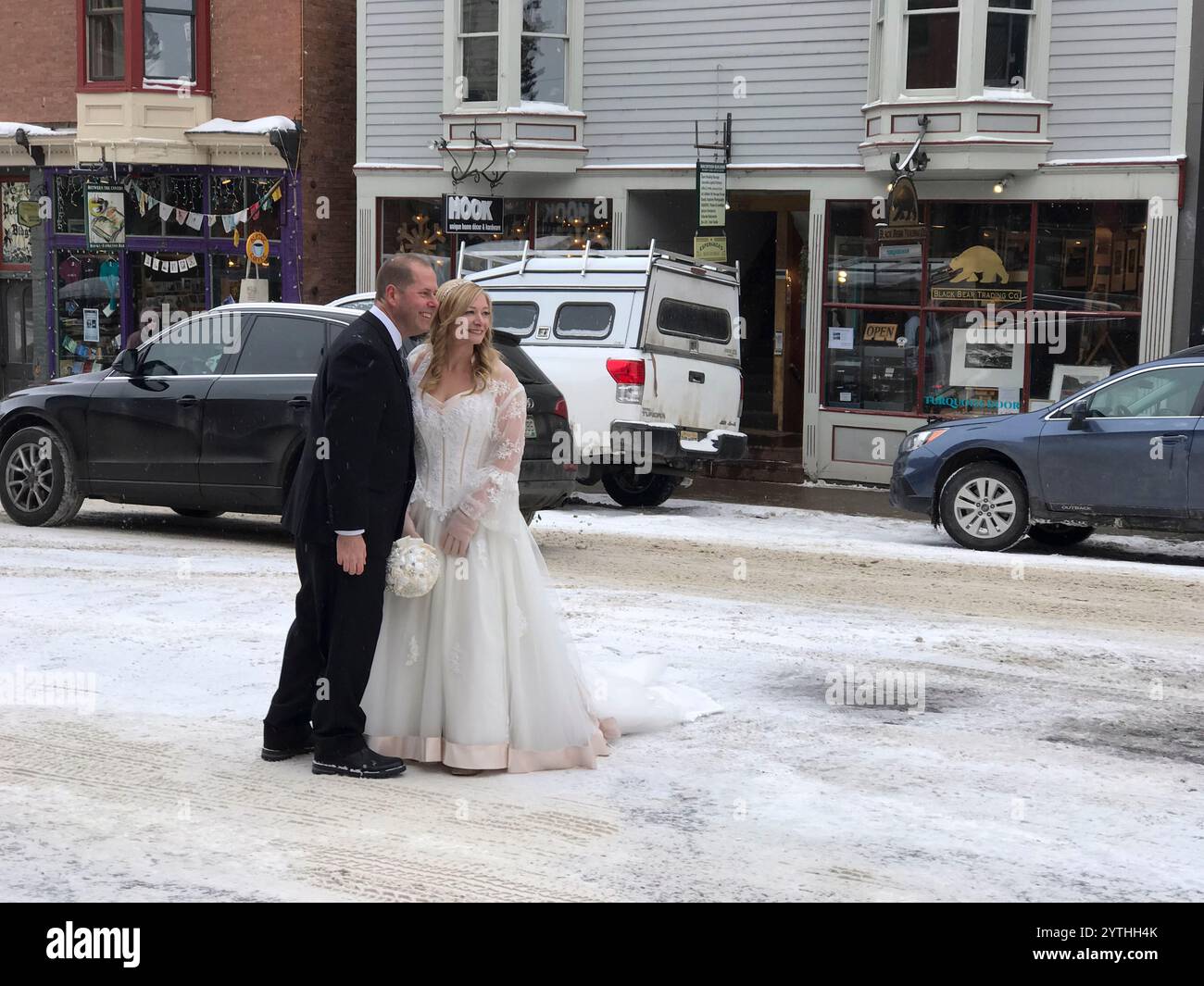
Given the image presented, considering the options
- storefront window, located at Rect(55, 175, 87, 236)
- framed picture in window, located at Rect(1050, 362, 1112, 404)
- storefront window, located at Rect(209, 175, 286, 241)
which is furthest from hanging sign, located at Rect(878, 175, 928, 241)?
storefront window, located at Rect(55, 175, 87, 236)

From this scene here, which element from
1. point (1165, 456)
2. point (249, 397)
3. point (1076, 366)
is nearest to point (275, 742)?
point (249, 397)

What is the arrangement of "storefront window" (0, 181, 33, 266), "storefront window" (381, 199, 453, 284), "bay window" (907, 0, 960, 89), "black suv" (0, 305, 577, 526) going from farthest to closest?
1. "storefront window" (0, 181, 33, 266)
2. "storefront window" (381, 199, 453, 284)
3. "bay window" (907, 0, 960, 89)
4. "black suv" (0, 305, 577, 526)

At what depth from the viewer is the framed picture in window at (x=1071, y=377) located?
59.6 ft

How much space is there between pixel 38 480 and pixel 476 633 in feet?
26.2

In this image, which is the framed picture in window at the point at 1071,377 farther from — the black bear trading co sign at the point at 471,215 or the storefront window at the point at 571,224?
the black bear trading co sign at the point at 471,215

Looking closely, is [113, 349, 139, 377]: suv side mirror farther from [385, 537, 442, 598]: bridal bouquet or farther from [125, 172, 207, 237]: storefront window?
[125, 172, 207, 237]: storefront window

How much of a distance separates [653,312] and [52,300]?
41.9 ft

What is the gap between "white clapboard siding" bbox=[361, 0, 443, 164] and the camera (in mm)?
22109

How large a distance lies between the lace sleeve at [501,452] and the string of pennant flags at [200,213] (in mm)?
18230

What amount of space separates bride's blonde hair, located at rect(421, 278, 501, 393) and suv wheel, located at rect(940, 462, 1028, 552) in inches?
316

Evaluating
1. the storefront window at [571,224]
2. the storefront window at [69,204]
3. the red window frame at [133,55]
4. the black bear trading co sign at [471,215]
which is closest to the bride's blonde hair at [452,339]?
the storefront window at [571,224]

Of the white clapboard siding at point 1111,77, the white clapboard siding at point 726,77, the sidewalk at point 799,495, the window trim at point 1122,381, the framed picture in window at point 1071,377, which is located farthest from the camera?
the white clapboard siding at point 726,77

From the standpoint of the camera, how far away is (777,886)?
5.00 meters

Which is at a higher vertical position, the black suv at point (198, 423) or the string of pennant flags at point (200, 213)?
the string of pennant flags at point (200, 213)
